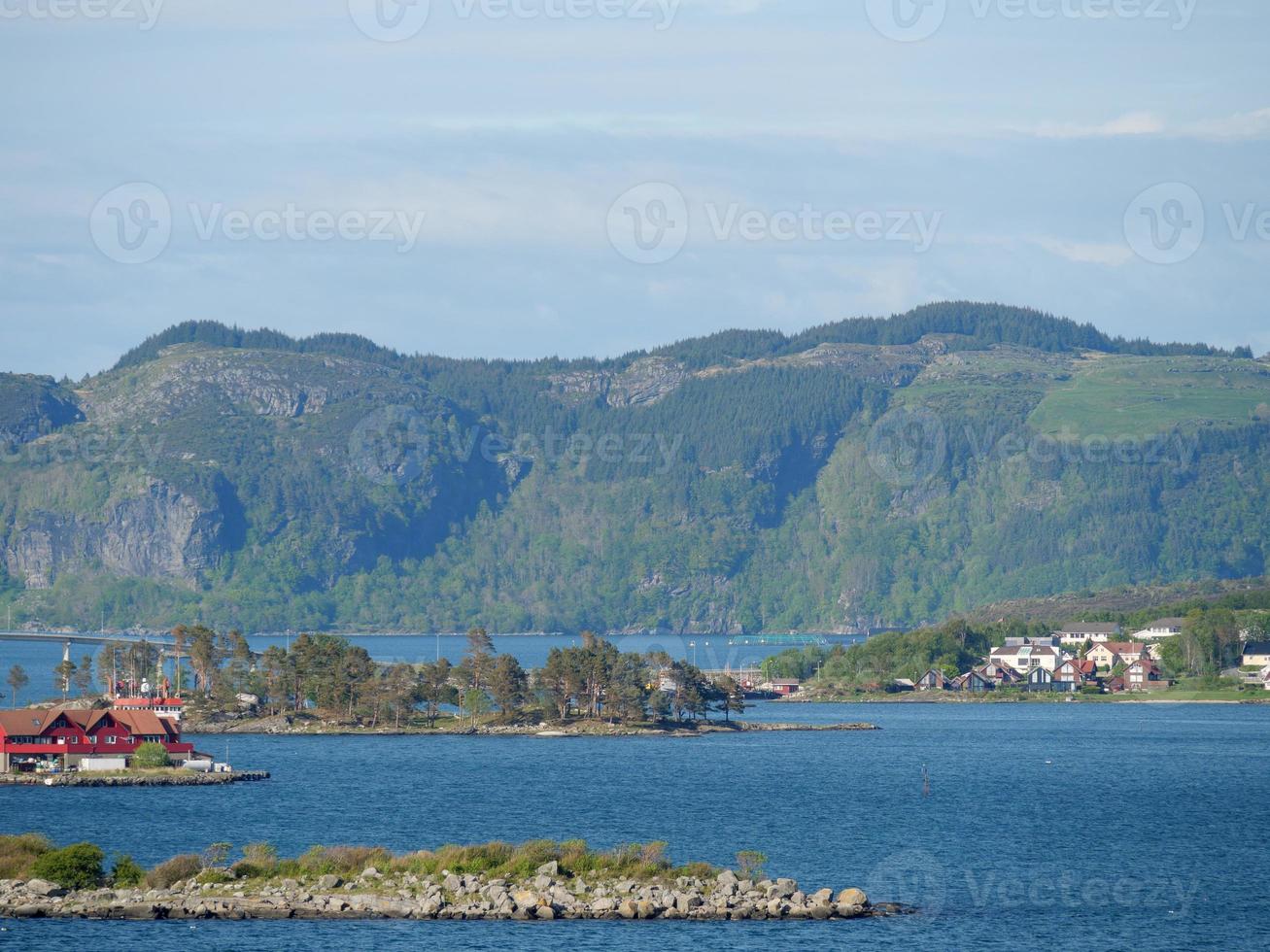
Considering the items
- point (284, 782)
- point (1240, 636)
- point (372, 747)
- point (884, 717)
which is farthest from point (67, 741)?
point (1240, 636)

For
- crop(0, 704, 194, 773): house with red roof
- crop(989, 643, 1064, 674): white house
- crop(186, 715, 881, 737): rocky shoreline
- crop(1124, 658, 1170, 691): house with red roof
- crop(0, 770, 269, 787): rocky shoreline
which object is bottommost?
crop(0, 770, 269, 787): rocky shoreline

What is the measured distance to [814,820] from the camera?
8306 centimetres

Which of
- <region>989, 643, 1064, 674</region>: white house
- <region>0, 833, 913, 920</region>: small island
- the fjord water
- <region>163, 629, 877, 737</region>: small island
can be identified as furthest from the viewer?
<region>989, 643, 1064, 674</region>: white house

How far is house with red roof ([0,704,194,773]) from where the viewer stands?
3861 inches

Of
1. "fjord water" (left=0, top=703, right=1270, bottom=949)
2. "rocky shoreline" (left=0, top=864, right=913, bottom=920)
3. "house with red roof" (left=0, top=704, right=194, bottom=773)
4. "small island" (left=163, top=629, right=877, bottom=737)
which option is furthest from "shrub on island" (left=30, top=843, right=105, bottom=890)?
"small island" (left=163, top=629, right=877, bottom=737)

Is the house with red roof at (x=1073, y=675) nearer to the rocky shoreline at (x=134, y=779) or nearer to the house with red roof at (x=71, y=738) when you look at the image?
the house with red roof at (x=71, y=738)

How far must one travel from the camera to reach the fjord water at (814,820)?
54.5 m

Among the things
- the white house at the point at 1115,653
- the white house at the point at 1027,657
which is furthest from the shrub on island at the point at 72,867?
the white house at the point at 1115,653

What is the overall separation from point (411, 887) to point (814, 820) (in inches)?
1151

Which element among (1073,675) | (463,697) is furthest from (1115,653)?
(463,697)

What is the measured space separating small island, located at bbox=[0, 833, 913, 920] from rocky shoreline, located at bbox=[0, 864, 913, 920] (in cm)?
4

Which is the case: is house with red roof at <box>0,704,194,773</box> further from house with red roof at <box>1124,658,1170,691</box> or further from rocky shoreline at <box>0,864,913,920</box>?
house with red roof at <box>1124,658,1170,691</box>

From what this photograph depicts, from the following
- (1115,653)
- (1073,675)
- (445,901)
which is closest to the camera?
(445,901)

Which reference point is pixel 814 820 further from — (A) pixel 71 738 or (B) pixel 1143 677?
(B) pixel 1143 677
